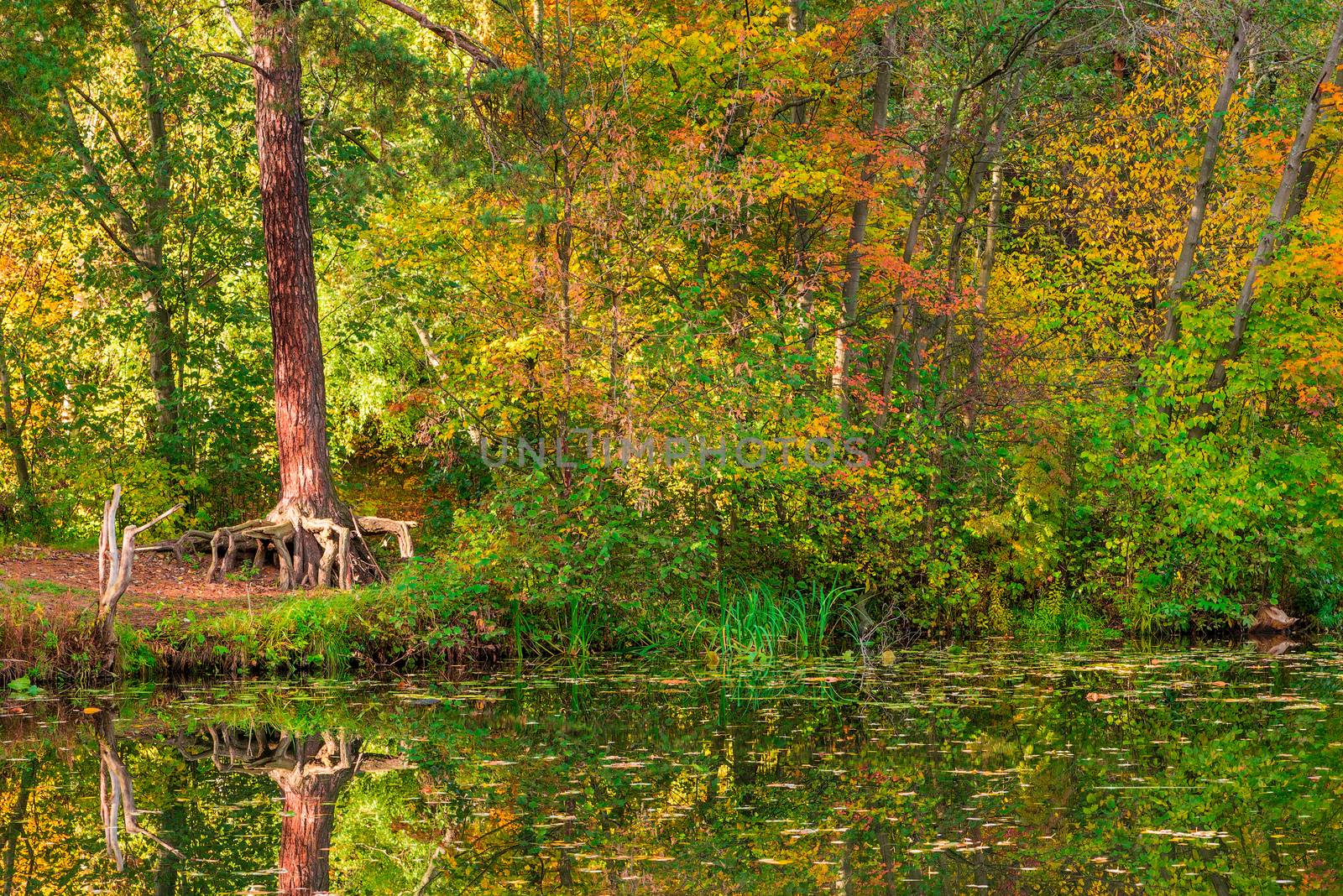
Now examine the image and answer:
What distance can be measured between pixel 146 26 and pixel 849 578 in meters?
10.3

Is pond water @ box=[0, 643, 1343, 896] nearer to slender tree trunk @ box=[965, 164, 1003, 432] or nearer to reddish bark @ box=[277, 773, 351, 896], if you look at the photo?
reddish bark @ box=[277, 773, 351, 896]

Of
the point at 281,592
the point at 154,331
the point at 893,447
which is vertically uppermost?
the point at 154,331

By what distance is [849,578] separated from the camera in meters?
17.0

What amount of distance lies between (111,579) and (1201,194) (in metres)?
13.7

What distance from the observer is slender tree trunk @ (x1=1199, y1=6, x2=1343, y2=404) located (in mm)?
17703

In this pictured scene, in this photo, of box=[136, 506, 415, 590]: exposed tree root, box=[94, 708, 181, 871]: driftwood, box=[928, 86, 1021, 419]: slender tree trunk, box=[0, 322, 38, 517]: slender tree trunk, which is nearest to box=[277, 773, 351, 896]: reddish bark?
box=[94, 708, 181, 871]: driftwood

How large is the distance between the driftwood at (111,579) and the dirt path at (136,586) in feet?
1.18

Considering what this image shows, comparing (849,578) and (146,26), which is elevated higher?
(146,26)

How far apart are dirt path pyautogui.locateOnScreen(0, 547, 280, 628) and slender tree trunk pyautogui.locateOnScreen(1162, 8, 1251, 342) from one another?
11.2 m

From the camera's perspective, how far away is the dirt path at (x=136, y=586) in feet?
42.9

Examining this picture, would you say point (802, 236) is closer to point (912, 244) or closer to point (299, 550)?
point (912, 244)

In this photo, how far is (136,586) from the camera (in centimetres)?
1448

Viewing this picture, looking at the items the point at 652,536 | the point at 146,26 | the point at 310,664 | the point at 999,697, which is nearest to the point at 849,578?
the point at 652,536

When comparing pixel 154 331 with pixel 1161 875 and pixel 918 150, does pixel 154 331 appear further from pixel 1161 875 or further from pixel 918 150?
pixel 1161 875
